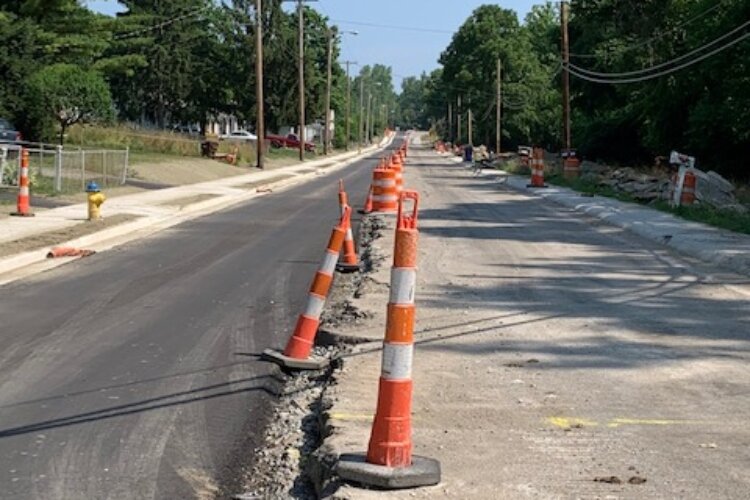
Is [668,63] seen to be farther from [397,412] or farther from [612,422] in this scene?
[397,412]

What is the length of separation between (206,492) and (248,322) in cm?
476

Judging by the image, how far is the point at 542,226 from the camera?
68.2 feet

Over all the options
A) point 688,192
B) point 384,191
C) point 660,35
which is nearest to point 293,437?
point 384,191

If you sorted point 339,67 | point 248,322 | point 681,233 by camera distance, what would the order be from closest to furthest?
point 248,322, point 681,233, point 339,67

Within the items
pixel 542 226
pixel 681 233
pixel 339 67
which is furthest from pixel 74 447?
pixel 339 67

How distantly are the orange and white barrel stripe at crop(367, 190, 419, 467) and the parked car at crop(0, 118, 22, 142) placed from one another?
2861cm

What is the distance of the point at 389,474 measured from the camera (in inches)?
198

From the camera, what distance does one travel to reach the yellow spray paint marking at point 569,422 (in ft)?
20.6

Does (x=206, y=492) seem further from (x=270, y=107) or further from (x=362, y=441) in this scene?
(x=270, y=107)

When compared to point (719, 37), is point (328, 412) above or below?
below

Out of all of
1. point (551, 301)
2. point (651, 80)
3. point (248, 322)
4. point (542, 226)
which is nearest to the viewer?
point (248, 322)

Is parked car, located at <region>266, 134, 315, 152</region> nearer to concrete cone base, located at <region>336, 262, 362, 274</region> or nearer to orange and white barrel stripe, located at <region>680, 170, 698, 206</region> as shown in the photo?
orange and white barrel stripe, located at <region>680, 170, 698, 206</region>

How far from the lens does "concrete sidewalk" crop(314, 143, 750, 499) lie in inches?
211

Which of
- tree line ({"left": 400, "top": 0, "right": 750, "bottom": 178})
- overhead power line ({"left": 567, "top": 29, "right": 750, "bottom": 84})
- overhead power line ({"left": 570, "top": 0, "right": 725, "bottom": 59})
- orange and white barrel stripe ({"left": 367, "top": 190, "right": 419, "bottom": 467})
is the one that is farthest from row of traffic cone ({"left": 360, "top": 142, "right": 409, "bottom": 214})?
overhead power line ({"left": 570, "top": 0, "right": 725, "bottom": 59})
